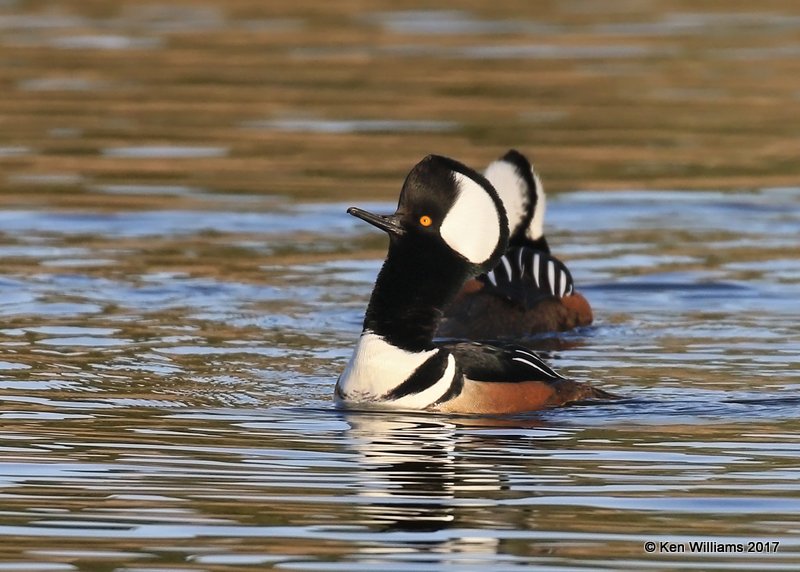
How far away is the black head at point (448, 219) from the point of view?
997cm

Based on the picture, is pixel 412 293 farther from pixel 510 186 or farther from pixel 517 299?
pixel 510 186

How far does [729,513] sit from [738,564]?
2.54 feet

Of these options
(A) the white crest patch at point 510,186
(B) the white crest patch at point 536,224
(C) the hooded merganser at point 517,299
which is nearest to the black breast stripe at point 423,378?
(C) the hooded merganser at point 517,299

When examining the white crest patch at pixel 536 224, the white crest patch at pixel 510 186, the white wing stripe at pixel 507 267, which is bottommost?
the white wing stripe at pixel 507 267

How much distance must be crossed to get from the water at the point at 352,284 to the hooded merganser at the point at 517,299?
26 cm

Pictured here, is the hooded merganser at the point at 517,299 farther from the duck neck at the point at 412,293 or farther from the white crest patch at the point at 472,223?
the white crest patch at the point at 472,223

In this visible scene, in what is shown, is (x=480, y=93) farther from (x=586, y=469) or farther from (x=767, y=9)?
(x=586, y=469)

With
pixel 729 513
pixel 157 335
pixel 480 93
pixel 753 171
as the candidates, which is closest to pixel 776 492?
pixel 729 513

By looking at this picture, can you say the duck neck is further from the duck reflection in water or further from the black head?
the duck reflection in water

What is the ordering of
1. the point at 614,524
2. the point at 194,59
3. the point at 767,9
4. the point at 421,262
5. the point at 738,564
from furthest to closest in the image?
the point at 767,9, the point at 194,59, the point at 421,262, the point at 614,524, the point at 738,564

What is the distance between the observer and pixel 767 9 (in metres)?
32.1

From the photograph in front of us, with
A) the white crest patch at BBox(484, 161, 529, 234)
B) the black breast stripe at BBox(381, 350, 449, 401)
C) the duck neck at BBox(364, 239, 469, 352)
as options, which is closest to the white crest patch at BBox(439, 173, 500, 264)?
the duck neck at BBox(364, 239, 469, 352)

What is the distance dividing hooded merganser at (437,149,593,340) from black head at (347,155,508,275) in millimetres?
3382

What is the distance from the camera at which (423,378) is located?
10180 millimetres
